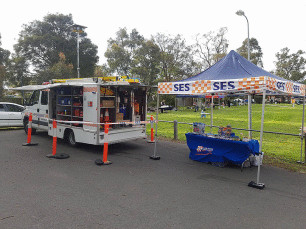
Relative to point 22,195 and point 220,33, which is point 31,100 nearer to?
point 22,195

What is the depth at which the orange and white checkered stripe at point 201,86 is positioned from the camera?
631 cm

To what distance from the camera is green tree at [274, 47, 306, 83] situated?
8038 cm

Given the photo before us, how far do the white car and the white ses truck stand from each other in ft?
12.6

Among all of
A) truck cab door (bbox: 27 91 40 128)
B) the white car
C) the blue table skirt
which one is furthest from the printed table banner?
the white car

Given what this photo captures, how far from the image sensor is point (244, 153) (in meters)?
A: 6.56

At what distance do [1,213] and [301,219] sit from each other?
487 cm

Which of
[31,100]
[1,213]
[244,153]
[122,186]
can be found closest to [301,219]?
[244,153]

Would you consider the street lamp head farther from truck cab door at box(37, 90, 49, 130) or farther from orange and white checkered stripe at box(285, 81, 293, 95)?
truck cab door at box(37, 90, 49, 130)

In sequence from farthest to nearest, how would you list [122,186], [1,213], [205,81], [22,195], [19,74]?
[19,74], [205,81], [122,186], [22,195], [1,213]

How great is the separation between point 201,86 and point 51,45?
135 ft

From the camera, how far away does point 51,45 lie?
1635 inches

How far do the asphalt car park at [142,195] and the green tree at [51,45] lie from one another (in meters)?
37.6

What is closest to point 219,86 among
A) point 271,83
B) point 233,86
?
point 233,86

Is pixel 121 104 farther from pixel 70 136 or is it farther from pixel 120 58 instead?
pixel 120 58
